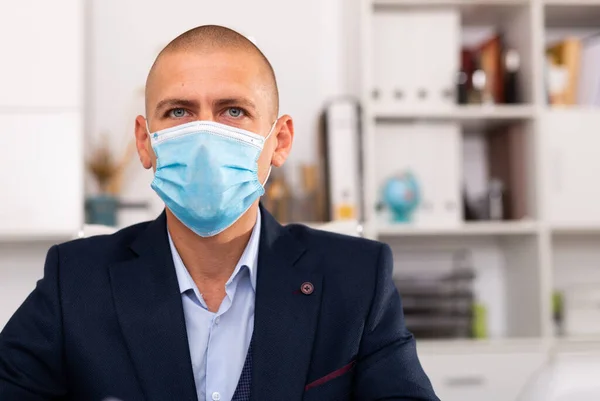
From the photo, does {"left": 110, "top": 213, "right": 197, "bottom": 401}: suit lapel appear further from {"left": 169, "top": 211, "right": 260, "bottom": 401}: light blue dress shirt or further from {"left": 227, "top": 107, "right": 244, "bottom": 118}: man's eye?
{"left": 227, "top": 107, "right": 244, "bottom": 118}: man's eye

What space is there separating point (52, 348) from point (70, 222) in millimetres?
1224

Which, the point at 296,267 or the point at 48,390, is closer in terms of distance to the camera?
the point at 48,390

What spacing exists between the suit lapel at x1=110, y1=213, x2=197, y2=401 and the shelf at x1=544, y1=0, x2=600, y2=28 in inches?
76.8

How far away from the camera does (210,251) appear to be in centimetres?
136

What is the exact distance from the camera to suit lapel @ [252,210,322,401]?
1.27 meters

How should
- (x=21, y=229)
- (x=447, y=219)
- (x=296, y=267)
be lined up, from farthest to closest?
(x=447, y=219)
(x=21, y=229)
(x=296, y=267)

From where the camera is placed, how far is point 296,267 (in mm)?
1392

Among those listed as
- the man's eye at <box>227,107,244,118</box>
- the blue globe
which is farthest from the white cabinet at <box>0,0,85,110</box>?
the man's eye at <box>227,107,244,118</box>

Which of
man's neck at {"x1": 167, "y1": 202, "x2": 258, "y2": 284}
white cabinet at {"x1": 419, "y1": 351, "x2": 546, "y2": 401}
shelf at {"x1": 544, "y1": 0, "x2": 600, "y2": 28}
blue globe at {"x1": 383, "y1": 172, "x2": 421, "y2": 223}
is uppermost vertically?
shelf at {"x1": 544, "y1": 0, "x2": 600, "y2": 28}

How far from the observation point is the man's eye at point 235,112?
1326 mm

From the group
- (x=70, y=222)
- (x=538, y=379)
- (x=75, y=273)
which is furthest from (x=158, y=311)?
(x=70, y=222)

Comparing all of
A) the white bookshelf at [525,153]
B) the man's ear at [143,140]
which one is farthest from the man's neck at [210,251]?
the white bookshelf at [525,153]

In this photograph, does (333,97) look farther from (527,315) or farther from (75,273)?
(75,273)

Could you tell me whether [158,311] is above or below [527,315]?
above
